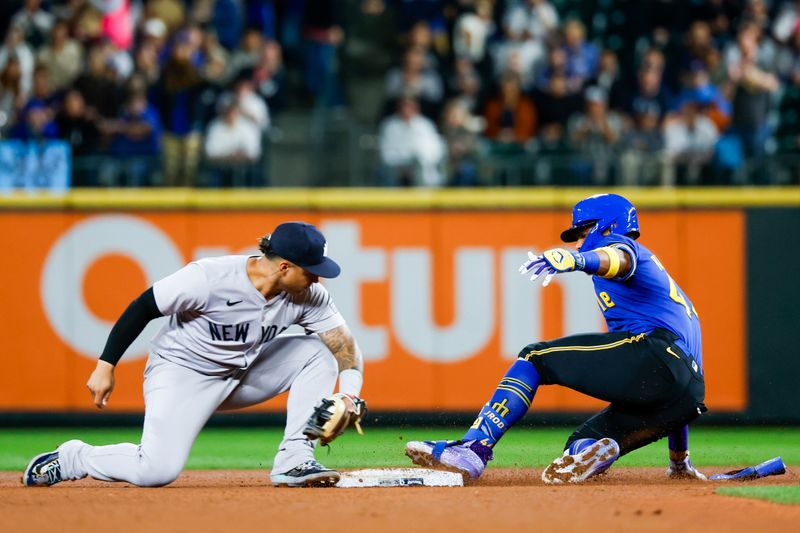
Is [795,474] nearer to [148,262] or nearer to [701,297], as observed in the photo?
[701,297]

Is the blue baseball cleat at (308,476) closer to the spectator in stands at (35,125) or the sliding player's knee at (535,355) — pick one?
the sliding player's knee at (535,355)

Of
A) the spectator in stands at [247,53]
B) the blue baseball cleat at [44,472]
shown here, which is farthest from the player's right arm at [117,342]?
the spectator in stands at [247,53]

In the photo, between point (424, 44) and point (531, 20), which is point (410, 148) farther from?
point (531, 20)

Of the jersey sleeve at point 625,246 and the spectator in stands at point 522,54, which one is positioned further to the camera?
the spectator in stands at point 522,54

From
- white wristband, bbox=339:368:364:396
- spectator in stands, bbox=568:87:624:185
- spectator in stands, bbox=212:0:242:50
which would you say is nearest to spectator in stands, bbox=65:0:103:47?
spectator in stands, bbox=212:0:242:50

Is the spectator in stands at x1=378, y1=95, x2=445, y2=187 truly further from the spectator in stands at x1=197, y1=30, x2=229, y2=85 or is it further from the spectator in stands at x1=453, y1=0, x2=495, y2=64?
the spectator in stands at x1=197, y1=30, x2=229, y2=85

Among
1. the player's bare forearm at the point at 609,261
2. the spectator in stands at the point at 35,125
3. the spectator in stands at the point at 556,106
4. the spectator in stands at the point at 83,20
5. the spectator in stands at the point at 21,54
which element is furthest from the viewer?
the spectator in stands at the point at 83,20
